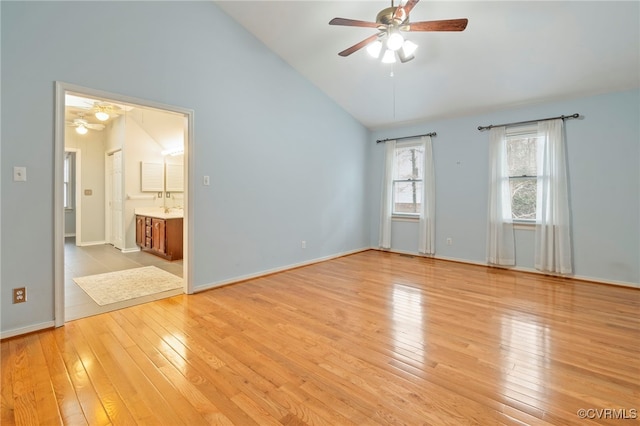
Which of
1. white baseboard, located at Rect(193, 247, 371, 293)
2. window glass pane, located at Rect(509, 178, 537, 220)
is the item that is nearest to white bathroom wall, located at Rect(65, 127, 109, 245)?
white baseboard, located at Rect(193, 247, 371, 293)

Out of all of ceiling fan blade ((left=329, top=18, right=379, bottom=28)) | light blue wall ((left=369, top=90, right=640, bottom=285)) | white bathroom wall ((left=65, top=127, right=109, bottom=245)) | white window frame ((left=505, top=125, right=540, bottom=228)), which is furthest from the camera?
white bathroom wall ((left=65, top=127, right=109, bottom=245))

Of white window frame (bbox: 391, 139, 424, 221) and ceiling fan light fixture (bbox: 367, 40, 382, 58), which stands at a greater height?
ceiling fan light fixture (bbox: 367, 40, 382, 58)

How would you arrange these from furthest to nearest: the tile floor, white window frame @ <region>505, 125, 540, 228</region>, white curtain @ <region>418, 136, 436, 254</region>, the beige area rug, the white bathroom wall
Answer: the white bathroom wall < white curtain @ <region>418, 136, 436, 254</region> < white window frame @ <region>505, 125, 540, 228</region> < the beige area rug < the tile floor

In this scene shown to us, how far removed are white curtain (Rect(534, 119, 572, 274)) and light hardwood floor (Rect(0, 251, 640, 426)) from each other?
0.95 m

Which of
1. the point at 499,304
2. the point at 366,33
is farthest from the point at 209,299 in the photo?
the point at 366,33

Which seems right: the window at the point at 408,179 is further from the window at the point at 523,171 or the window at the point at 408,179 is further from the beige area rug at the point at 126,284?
the beige area rug at the point at 126,284

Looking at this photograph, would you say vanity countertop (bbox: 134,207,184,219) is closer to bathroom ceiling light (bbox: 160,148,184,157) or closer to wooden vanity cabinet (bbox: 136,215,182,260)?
wooden vanity cabinet (bbox: 136,215,182,260)

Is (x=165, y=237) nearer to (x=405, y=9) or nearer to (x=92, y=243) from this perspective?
(x=92, y=243)

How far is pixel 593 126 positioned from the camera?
13.7 ft

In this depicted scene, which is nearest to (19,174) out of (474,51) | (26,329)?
(26,329)

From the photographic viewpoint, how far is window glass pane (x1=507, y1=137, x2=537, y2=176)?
15.5 feet

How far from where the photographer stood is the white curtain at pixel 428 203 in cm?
567

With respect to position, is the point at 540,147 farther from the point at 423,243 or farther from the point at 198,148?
the point at 198,148

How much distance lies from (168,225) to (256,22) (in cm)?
360
